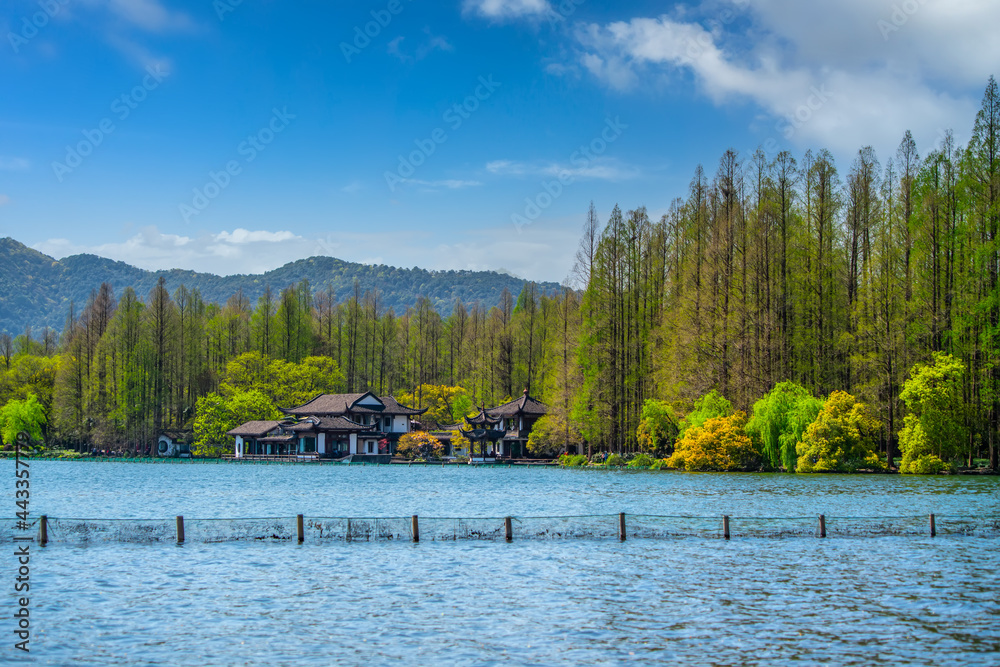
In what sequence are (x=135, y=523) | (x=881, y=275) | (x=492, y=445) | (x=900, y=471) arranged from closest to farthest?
(x=135, y=523) → (x=900, y=471) → (x=881, y=275) → (x=492, y=445)

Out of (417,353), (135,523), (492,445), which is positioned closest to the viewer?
(135,523)

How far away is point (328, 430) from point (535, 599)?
2875 inches

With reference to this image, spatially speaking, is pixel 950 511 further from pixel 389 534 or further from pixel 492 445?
pixel 492 445

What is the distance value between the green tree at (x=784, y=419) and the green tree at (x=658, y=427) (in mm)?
8915

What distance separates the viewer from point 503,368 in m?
95.8

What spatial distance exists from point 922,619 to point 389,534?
14385 mm

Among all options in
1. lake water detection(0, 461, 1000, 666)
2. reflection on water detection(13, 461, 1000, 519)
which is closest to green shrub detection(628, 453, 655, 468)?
reflection on water detection(13, 461, 1000, 519)

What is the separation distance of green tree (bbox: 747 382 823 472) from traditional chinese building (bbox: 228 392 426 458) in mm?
46273

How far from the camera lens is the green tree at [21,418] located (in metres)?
84.8

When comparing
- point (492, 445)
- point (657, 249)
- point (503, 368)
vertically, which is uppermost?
point (657, 249)

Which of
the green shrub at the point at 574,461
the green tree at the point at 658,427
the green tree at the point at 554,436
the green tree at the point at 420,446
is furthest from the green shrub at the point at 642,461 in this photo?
the green tree at the point at 420,446

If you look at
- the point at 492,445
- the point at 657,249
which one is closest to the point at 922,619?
the point at 657,249

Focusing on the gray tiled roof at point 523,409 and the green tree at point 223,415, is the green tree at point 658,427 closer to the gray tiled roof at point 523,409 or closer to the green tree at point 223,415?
the gray tiled roof at point 523,409

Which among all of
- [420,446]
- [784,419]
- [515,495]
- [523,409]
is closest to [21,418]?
[420,446]
